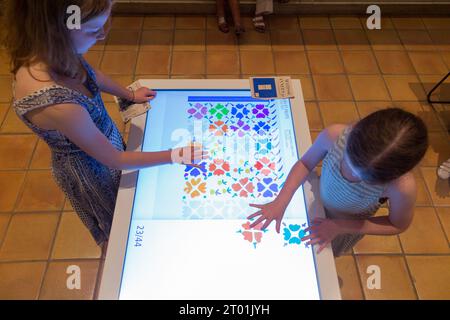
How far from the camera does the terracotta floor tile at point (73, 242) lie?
1514 mm

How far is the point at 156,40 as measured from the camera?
2.45 metres

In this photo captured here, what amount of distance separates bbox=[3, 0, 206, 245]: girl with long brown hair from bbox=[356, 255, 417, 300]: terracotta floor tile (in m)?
1.05

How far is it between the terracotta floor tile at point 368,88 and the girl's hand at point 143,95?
1518 millimetres

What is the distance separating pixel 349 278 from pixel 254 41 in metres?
1.80

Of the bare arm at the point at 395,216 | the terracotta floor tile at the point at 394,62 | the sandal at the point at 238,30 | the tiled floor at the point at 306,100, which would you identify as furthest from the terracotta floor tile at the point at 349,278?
the sandal at the point at 238,30

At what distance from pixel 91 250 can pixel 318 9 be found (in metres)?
2.48

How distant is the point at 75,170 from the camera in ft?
3.23

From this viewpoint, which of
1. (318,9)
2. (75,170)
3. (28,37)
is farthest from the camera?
(318,9)

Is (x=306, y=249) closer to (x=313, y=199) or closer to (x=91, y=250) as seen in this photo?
(x=313, y=199)

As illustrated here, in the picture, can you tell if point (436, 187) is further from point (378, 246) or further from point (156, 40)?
point (156, 40)

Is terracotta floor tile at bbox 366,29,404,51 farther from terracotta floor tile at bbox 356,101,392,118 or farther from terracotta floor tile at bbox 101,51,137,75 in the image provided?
terracotta floor tile at bbox 101,51,137,75

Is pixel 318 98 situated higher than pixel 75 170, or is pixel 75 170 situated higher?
pixel 75 170

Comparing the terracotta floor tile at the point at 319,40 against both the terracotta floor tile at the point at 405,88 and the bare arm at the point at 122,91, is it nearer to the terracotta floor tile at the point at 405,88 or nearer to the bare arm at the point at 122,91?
the terracotta floor tile at the point at 405,88
